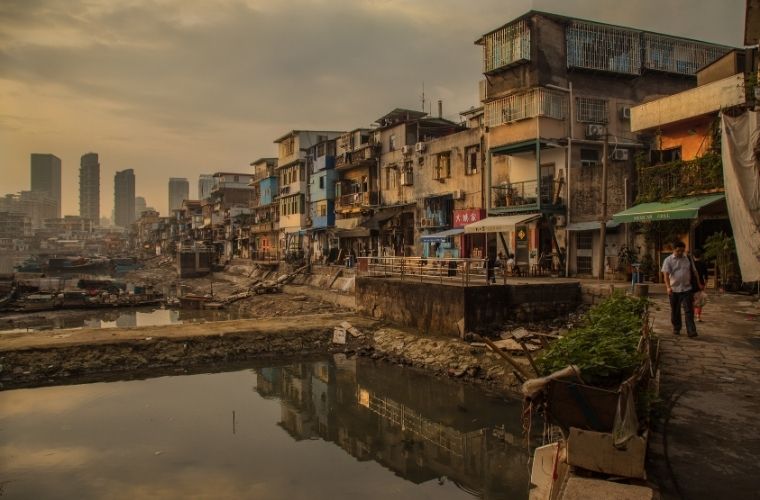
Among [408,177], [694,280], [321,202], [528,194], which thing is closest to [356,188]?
[321,202]

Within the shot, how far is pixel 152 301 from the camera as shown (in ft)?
139

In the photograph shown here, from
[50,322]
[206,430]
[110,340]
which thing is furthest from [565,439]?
[50,322]

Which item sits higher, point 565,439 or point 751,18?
Result: point 751,18

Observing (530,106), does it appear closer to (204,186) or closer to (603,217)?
(603,217)

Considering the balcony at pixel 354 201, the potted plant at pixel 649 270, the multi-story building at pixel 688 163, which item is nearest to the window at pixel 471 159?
the multi-story building at pixel 688 163

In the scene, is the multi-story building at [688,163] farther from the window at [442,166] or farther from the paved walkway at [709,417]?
the window at [442,166]

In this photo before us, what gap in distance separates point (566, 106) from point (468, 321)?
15351mm

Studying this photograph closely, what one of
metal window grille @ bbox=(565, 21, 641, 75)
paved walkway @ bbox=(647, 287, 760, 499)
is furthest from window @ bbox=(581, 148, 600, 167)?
paved walkway @ bbox=(647, 287, 760, 499)

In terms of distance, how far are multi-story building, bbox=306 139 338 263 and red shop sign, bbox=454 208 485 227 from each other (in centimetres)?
1782

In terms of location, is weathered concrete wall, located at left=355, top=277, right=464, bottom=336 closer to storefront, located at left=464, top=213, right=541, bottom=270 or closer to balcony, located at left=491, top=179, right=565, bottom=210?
storefront, located at left=464, top=213, right=541, bottom=270

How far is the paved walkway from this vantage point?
5.59 metres

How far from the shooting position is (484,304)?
64.3ft

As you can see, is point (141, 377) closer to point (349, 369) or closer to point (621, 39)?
point (349, 369)

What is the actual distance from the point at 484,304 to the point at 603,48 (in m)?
18.7
